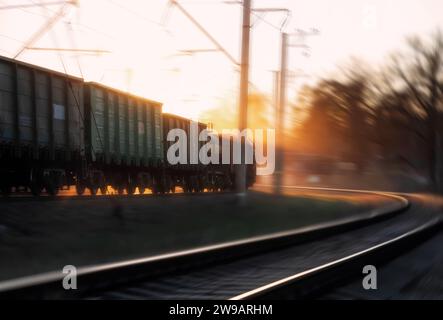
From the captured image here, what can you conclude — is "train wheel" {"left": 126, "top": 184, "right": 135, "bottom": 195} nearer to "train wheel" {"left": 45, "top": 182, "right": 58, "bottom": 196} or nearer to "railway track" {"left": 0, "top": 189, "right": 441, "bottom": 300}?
"train wheel" {"left": 45, "top": 182, "right": 58, "bottom": 196}

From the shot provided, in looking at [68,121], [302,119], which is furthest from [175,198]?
[302,119]

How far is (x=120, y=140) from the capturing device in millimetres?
23672

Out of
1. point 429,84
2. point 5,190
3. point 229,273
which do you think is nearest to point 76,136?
point 5,190

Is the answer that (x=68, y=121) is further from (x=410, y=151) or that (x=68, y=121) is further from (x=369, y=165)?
(x=369, y=165)

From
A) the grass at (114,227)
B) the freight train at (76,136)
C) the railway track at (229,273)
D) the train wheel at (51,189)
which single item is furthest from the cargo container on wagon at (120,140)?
the railway track at (229,273)

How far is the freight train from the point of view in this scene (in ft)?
57.3

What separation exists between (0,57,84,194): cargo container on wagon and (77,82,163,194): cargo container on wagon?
2.78 feet

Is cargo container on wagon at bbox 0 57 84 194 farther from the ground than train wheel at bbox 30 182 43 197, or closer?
farther from the ground

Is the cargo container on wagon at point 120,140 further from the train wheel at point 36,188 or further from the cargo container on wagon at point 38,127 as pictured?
the train wheel at point 36,188

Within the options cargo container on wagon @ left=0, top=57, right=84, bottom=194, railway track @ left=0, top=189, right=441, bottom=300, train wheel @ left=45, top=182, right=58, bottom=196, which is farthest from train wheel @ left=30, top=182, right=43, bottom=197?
railway track @ left=0, top=189, right=441, bottom=300

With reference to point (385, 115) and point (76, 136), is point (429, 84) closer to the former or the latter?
point (385, 115)

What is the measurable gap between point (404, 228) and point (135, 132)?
36.8 ft

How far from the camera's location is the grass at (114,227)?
11.3 metres

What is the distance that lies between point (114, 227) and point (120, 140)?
852 cm
